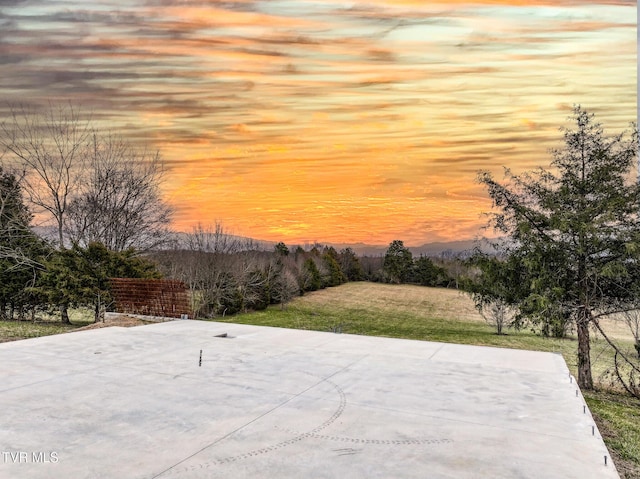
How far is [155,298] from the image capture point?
1287 centimetres

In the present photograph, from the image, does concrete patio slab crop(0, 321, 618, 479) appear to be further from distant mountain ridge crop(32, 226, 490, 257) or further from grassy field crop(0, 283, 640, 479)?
distant mountain ridge crop(32, 226, 490, 257)

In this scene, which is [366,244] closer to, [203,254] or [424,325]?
[424,325]

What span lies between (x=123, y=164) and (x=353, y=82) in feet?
34.8

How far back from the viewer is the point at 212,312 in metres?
26.5

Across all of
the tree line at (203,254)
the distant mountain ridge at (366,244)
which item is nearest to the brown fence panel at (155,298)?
the tree line at (203,254)

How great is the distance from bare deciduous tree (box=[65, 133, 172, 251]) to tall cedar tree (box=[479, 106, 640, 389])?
44.7 ft

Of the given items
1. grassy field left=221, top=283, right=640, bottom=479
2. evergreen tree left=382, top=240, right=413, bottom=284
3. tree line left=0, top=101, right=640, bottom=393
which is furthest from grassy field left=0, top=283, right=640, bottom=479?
evergreen tree left=382, top=240, right=413, bottom=284

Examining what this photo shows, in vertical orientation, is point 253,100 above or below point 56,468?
above

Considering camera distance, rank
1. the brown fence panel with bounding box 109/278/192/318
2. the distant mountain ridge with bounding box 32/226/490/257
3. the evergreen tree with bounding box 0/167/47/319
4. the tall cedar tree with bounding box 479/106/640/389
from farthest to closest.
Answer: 1. the evergreen tree with bounding box 0/167/47/319
2. the distant mountain ridge with bounding box 32/226/490/257
3. the brown fence panel with bounding box 109/278/192/318
4. the tall cedar tree with bounding box 479/106/640/389

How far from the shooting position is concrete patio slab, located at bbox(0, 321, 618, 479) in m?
3.53

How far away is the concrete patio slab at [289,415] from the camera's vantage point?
353cm

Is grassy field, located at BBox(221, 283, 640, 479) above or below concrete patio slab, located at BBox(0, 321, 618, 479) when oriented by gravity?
below

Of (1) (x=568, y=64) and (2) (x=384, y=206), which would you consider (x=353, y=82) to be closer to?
(1) (x=568, y=64)

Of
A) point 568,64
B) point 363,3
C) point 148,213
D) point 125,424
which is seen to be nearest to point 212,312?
point 148,213
